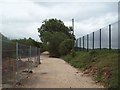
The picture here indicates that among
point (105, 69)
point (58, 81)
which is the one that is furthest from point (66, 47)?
point (58, 81)

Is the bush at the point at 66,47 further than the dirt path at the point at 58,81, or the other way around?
the bush at the point at 66,47

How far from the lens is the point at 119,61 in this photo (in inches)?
766

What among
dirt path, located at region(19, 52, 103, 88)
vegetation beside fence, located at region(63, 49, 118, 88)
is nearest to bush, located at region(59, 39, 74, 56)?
vegetation beside fence, located at region(63, 49, 118, 88)

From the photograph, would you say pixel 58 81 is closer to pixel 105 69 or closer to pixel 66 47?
pixel 105 69

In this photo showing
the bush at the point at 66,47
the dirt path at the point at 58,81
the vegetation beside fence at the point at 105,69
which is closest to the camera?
the vegetation beside fence at the point at 105,69

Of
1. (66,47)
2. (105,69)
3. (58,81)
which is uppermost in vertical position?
(66,47)

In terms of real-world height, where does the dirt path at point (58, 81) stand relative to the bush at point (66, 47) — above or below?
below

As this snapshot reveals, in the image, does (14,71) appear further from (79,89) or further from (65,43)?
(65,43)

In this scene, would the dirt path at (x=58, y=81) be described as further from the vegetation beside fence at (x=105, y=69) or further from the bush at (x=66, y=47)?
the bush at (x=66, y=47)

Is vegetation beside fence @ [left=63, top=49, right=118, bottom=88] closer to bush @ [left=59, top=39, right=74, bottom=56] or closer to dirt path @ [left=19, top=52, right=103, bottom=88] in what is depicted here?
dirt path @ [left=19, top=52, right=103, bottom=88]

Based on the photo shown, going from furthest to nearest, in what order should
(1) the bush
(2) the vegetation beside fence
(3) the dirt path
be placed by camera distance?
(1) the bush < (3) the dirt path < (2) the vegetation beside fence

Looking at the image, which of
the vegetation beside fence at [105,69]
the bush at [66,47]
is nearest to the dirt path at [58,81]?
the vegetation beside fence at [105,69]

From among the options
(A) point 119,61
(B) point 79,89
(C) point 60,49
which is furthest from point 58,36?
(B) point 79,89

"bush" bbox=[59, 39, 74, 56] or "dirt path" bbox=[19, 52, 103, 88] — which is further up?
"bush" bbox=[59, 39, 74, 56]
